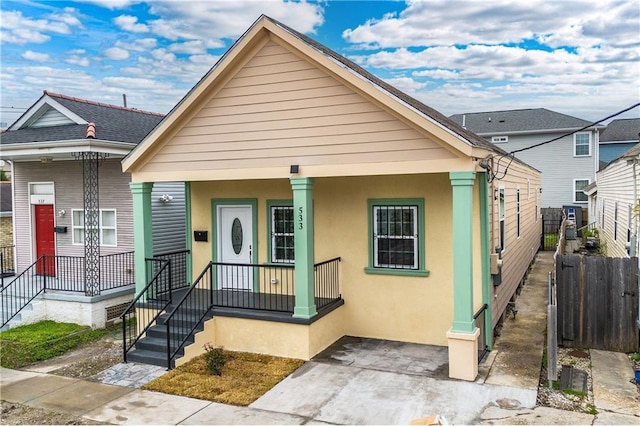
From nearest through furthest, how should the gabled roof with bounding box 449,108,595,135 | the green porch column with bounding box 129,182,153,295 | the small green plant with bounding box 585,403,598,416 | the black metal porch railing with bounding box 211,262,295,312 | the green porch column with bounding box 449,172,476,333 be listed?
the small green plant with bounding box 585,403,598,416, the green porch column with bounding box 449,172,476,333, the black metal porch railing with bounding box 211,262,295,312, the green porch column with bounding box 129,182,153,295, the gabled roof with bounding box 449,108,595,135

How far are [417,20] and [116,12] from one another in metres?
8.93

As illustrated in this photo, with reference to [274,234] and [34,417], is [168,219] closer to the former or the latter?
[274,234]

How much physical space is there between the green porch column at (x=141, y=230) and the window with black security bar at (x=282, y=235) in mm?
2509

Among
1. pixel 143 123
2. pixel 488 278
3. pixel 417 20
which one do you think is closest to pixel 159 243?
pixel 143 123

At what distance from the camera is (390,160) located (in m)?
7.73

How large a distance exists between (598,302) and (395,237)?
371 cm

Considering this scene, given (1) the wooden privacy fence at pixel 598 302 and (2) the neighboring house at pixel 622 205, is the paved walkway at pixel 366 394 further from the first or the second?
(2) the neighboring house at pixel 622 205

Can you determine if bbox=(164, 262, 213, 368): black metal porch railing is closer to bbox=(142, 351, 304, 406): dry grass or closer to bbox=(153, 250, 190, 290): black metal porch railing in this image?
bbox=(142, 351, 304, 406): dry grass

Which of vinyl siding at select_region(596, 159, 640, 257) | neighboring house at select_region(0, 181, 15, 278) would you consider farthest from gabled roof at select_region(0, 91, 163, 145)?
vinyl siding at select_region(596, 159, 640, 257)

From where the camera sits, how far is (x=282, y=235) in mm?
10242

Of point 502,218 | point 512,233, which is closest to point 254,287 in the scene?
point 502,218

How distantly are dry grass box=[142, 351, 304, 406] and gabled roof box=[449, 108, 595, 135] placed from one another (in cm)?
2760

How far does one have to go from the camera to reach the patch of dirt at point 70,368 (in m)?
6.18

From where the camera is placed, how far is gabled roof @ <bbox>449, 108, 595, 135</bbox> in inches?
1192
